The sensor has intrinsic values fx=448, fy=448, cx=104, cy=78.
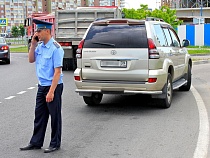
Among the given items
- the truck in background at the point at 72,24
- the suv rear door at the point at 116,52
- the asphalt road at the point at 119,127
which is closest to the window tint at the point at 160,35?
the suv rear door at the point at 116,52

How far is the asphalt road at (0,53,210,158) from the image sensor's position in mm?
6238

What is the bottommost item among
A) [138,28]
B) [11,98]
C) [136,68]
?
[11,98]

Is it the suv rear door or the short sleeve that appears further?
the suv rear door

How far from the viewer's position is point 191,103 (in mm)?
10305

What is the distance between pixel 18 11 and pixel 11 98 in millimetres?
134255

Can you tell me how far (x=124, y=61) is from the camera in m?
8.95

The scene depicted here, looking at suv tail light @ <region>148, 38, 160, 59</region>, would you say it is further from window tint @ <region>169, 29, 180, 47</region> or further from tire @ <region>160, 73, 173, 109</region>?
window tint @ <region>169, 29, 180, 47</region>

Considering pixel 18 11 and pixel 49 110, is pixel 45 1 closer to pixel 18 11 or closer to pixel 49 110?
pixel 18 11

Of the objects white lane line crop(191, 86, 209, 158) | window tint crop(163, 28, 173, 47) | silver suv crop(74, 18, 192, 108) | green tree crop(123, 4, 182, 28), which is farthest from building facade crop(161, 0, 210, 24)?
silver suv crop(74, 18, 192, 108)

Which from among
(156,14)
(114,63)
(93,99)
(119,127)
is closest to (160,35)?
(114,63)

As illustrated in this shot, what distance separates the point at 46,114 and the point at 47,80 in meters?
0.52

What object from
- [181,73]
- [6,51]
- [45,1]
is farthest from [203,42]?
[45,1]

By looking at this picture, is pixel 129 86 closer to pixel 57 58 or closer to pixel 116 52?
pixel 116 52

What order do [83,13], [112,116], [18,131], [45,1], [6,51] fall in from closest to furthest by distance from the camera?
[18,131], [112,116], [83,13], [6,51], [45,1]
